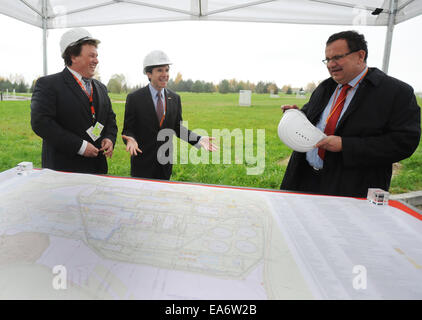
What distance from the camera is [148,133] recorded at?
234cm

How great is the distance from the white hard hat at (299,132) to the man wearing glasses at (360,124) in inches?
2.3

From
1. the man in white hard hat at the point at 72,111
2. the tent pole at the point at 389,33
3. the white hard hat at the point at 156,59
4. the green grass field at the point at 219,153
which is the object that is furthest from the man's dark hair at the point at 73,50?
the tent pole at the point at 389,33

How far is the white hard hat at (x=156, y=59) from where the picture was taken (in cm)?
226

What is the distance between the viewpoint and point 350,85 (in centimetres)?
171

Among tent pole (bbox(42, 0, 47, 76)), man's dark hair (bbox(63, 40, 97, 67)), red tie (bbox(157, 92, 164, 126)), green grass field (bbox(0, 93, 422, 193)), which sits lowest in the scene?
green grass field (bbox(0, 93, 422, 193))

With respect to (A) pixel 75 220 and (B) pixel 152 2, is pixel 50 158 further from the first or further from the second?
(B) pixel 152 2

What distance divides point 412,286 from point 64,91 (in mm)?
2125

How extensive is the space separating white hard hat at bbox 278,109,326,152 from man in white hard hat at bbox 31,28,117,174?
1.27m

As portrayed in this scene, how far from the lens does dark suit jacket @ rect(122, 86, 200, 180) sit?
2334 mm

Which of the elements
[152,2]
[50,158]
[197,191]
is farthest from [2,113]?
[197,191]

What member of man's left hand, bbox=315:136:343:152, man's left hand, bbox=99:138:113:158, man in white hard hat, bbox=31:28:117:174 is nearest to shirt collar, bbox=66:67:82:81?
man in white hard hat, bbox=31:28:117:174

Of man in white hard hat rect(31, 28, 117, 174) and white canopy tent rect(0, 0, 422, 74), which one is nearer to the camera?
man in white hard hat rect(31, 28, 117, 174)

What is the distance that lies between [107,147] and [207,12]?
2114 mm

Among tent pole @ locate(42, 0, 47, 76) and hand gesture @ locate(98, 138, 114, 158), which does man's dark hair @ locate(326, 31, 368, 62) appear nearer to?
hand gesture @ locate(98, 138, 114, 158)
